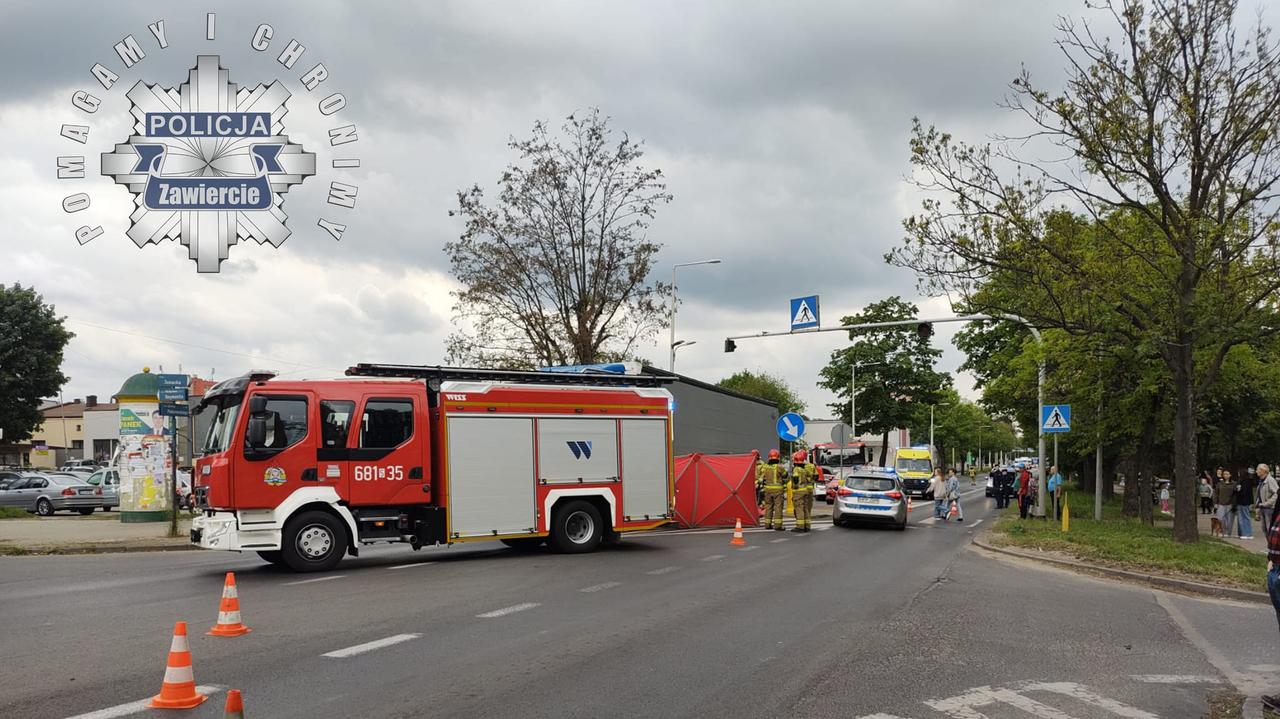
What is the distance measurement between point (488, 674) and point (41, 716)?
2.73 m

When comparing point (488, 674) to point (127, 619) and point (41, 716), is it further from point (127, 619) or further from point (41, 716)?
point (127, 619)

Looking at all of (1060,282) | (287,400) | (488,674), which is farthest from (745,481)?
(488,674)

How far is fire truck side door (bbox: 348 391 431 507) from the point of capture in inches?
553

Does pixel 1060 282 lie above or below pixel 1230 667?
above

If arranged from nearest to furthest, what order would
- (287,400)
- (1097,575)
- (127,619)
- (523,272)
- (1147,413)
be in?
(127,619) < (287,400) < (1097,575) < (1147,413) < (523,272)

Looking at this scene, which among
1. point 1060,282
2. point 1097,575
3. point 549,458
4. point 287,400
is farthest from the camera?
point 1060,282

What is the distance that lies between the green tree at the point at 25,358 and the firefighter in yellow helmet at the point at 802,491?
44304 mm

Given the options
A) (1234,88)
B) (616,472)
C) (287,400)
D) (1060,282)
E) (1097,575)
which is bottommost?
(1097,575)

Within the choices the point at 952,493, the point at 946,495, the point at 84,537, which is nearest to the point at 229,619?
the point at 84,537

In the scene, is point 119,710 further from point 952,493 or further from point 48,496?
point 48,496

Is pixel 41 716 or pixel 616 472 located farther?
pixel 616 472

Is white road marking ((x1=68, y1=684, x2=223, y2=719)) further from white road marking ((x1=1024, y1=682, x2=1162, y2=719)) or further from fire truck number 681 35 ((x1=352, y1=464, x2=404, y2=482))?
fire truck number 681 35 ((x1=352, y1=464, x2=404, y2=482))

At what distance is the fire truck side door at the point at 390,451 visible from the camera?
14047 millimetres

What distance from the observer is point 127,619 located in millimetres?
9461
